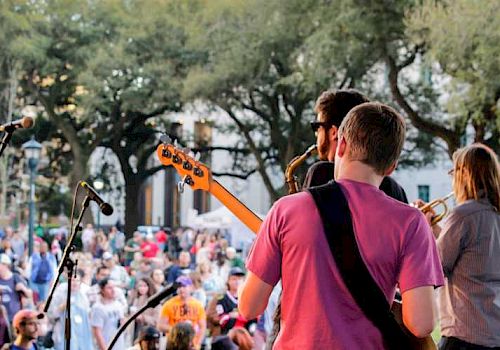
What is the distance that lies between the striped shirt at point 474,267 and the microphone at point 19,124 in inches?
72.5

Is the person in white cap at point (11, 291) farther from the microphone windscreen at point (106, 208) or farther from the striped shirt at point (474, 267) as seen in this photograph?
the striped shirt at point (474, 267)

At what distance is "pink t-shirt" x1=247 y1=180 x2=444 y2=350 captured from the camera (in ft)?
8.02

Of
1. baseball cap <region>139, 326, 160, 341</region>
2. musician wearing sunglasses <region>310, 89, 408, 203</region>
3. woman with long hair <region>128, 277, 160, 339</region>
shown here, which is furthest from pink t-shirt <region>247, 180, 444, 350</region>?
woman with long hair <region>128, 277, 160, 339</region>

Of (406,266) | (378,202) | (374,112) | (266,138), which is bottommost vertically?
(406,266)

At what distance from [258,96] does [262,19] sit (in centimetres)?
387

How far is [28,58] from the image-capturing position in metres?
27.0

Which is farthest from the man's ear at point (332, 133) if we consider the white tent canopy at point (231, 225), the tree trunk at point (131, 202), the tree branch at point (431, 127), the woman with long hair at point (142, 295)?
the tree trunk at point (131, 202)

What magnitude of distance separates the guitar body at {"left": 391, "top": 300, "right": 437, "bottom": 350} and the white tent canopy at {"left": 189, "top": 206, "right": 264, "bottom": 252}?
2095 centimetres

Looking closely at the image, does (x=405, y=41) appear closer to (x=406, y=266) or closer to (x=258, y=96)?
(x=258, y=96)

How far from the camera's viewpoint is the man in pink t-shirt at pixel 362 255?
2443mm

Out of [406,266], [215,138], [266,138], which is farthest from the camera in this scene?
[215,138]

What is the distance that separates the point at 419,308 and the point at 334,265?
0.23m

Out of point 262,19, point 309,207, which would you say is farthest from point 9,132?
point 262,19

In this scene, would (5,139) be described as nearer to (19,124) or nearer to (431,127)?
(19,124)
